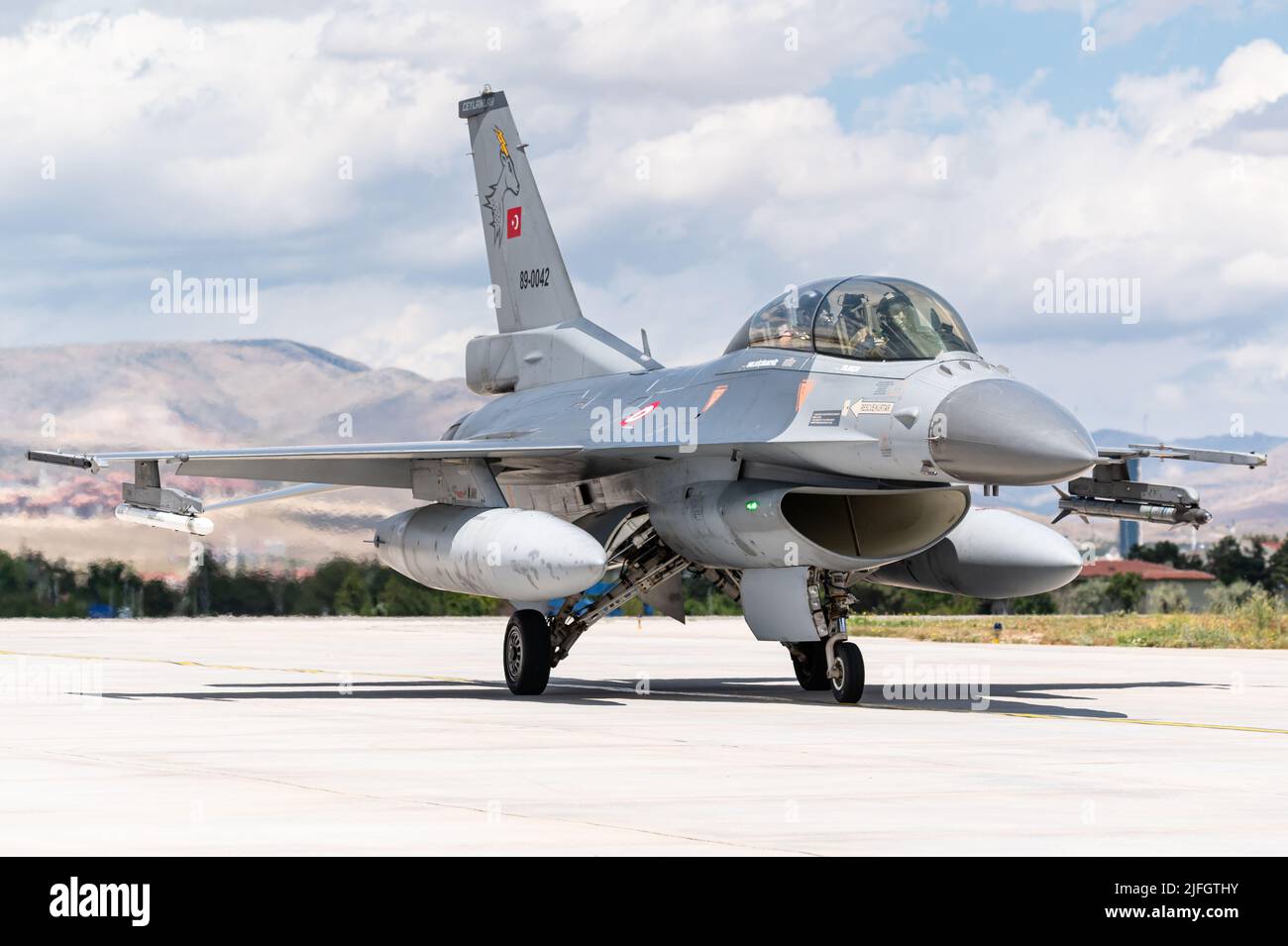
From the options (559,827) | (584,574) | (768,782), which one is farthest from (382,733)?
(559,827)

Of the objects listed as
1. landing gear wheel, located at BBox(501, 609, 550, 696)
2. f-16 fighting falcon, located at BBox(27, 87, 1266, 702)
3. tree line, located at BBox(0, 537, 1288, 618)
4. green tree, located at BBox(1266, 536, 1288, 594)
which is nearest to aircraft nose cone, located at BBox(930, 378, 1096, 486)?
f-16 fighting falcon, located at BBox(27, 87, 1266, 702)

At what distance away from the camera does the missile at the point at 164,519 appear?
1644 cm

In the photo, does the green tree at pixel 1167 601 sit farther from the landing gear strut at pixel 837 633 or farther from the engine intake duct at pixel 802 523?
the landing gear strut at pixel 837 633

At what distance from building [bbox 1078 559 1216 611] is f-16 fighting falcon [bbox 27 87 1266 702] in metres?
81.7

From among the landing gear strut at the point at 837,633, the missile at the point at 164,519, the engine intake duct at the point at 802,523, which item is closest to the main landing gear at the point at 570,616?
the engine intake duct at the point at 802,523

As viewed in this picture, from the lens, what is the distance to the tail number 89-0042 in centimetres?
2066

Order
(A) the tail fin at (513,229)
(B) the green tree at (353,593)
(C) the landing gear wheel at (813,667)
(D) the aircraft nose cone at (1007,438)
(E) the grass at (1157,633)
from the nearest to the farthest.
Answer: (D) the aircraft nose cone at (1007,438) → (C) the landing gear wheel at (813,667) → (A) the tail fin at (513,229) → (E) the grass at (1157,633) → (B) the green tree at (353,593)

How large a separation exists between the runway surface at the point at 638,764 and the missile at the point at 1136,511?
1686 millimetres

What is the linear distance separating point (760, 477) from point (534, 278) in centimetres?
584

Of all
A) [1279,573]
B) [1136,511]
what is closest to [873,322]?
[1136,511]

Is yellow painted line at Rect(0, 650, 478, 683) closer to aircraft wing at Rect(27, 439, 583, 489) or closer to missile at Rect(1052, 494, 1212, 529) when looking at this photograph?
aircraft wing at Rect(27, 439, 583, 489)

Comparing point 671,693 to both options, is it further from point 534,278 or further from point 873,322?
point 534,278
